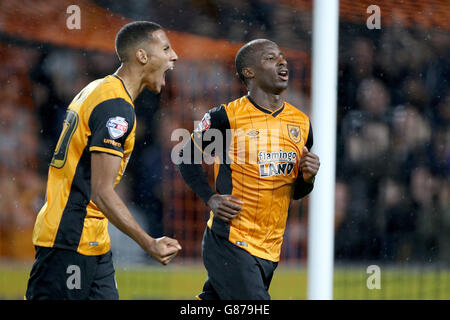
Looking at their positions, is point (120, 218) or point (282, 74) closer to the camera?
point (120, 218)

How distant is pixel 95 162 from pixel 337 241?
4.96 metres

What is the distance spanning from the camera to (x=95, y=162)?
2846 mm

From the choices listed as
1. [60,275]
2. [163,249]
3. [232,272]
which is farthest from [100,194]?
[232,272]

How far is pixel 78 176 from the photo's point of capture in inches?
116

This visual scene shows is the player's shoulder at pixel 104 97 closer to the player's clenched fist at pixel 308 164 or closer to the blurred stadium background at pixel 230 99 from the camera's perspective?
the player's clenched fist at pixel 308 164

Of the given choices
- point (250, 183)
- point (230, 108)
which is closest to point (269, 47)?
point (230, 108)

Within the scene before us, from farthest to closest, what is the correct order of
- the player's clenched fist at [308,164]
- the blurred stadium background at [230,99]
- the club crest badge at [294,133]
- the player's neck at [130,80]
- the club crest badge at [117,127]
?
1. the blurred stadium background at [230,99]
2. the club crest badge at [294,133]
3. the player's clenched fist at [308,164]
4. the player's neck at [130,80]
5. the club crest badge at [117,127]

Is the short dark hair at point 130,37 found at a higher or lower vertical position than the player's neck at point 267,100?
higher

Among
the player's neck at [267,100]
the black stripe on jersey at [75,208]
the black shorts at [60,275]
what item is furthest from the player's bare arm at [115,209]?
the player's neck at [267,100]

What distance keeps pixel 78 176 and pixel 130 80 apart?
57cm

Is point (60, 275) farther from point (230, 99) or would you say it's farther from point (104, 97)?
point (230, 99)

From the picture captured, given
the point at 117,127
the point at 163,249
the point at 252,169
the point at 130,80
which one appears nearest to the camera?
the point at 163,249

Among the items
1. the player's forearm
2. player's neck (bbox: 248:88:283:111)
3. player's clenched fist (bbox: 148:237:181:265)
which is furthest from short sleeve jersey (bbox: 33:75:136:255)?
player's neck (bbox: 248:88:283:111)

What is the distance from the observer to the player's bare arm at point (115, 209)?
268 cm
